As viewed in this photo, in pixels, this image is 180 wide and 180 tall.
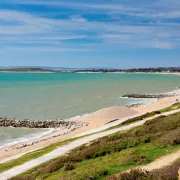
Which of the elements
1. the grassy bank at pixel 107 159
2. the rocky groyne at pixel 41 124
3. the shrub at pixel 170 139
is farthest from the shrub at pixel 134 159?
the rocky groyne at pixel 41 124

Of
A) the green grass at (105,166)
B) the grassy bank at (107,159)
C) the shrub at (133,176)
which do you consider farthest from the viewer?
the grassy bank at (107,159)

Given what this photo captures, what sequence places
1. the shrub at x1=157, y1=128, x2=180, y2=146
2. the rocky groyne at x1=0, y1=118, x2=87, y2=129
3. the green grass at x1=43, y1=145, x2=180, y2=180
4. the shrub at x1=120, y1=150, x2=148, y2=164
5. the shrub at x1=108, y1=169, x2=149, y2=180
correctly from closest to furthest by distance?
the shrub at x1=108, y1=169, x2=149, y2=180 < the green grass at x1=43, y1=145, x2=180, y2=180 < the shrub at x1=120, y1=150, x2=148, y2=164 < the shrub at x1=157, y1=128, x2=180, y2=146 < the rocky groyne at x1=0, y1=118, x2=87, y2=129

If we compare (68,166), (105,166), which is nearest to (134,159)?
(105,166)

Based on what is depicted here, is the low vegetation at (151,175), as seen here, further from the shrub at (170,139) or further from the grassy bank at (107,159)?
the shrub at (170,139)

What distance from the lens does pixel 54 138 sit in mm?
34625

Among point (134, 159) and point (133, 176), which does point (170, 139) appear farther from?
point (133, 176)

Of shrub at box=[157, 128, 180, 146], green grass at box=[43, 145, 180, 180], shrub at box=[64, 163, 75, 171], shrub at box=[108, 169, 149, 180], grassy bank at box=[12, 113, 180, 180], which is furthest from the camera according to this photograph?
shrub at box=[157, 128, 180, 146]

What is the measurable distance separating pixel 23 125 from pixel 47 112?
13620 millimetres

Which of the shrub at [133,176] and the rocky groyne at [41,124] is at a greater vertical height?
the shrub at [133,176]

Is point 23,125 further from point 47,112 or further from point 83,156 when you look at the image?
point 83,156

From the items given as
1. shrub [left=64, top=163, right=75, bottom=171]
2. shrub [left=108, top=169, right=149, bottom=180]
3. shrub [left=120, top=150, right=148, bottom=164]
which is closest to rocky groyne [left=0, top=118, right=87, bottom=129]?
shrub [left=64, top=163, right=75, bottom=171]

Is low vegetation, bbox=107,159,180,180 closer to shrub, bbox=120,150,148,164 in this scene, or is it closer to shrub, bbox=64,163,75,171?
shrub, bbox=120,150,148,164

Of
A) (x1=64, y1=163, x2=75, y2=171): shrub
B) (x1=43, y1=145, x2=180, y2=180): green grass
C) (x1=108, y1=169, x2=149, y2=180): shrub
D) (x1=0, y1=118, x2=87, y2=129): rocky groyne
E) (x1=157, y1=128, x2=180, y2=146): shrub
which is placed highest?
(x1=108, y1=169, x2=149, y2=180): shrub

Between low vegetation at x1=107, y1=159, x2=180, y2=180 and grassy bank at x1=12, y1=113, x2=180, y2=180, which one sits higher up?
low vegetation at x1=107, y1=159, x2=180, y2=180
